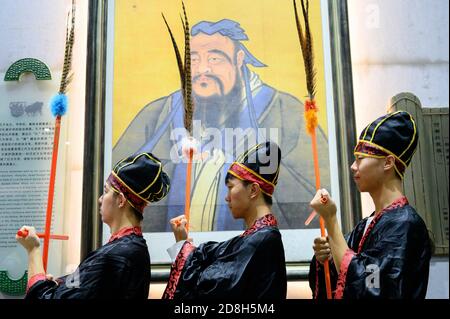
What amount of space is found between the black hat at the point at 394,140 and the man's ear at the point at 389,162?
0.01 m

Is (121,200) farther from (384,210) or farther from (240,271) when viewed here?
(384,210)

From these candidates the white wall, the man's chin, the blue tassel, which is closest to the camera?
the blue tassel

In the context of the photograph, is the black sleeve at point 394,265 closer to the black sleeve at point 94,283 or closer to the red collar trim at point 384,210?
the red collar trim at point 384,210

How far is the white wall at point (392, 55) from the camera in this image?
2.44 metres

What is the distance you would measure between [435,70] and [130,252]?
62.2 inches

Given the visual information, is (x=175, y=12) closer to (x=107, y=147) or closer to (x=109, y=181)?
(x=107, y=147)

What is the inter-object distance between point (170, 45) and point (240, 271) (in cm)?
127

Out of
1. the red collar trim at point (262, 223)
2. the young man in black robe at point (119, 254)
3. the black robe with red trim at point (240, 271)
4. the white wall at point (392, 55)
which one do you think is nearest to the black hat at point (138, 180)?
the young man in black robe at point (119, 254)

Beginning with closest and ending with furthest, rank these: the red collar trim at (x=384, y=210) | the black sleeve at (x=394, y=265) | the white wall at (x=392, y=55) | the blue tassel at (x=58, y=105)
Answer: the black sleeve at (x=394, y=265), the red collar trim at (x=384, y=210), the blue tassel at (x=58, y=105), the white wall at (x=392, y=55)

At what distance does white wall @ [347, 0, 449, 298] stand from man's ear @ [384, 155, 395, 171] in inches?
26.5


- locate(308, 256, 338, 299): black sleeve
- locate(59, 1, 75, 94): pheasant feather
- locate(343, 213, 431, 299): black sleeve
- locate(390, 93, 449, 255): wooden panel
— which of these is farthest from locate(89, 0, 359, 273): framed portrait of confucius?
locate(343, 213, 431, 299): black sleeve

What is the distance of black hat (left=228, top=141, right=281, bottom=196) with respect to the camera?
196cm

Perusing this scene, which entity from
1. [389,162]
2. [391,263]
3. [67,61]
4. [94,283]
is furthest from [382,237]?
[67,61]

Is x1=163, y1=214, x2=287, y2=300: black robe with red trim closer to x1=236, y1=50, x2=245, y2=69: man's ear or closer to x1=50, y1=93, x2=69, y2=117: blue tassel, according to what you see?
x1=50, y1=93, x2=69, y2=117: blue tassel
